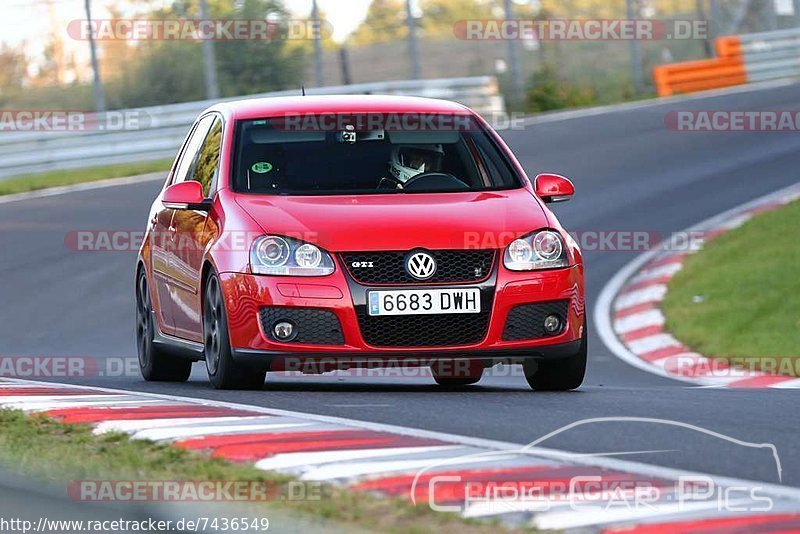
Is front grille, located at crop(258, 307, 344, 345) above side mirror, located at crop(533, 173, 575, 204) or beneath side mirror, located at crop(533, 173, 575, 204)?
beneath

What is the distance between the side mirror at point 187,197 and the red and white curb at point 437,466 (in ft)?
4.61

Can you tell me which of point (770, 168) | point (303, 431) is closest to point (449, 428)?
point (303, 431)

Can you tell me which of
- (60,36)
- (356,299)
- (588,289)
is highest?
(60,36)

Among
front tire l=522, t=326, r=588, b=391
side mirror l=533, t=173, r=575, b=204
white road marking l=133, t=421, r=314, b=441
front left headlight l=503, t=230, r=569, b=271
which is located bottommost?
front tire l=522, t=326, r=588, b=391

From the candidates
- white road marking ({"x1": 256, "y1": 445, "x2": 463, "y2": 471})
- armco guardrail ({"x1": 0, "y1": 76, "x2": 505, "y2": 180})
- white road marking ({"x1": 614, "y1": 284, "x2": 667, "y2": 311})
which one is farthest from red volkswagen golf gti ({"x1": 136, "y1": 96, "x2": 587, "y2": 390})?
armco guardrail ({"x1": 0, "y1": 76, "x2": 505, "y2": 180})

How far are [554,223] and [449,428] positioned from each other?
1.97 metres

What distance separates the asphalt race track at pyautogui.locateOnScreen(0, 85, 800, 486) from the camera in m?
6.24

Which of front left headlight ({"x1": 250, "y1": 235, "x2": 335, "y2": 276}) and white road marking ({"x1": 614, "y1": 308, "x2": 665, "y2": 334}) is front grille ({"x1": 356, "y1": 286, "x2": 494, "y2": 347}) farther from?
white road marking ({"x1": 614, "y1": 308, "x2": 665, "y2": 334})

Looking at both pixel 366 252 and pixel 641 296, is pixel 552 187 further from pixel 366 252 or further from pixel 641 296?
pixel 641 296

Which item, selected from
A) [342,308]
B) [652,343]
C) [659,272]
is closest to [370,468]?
[342,308]

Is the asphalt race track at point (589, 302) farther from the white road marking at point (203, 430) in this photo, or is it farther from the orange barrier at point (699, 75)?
A: the orange barrier at point (699, 75)

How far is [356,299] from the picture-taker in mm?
7527

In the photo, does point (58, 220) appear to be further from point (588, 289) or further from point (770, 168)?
point (770, 168)

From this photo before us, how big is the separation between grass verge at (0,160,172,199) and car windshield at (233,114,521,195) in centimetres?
1206
